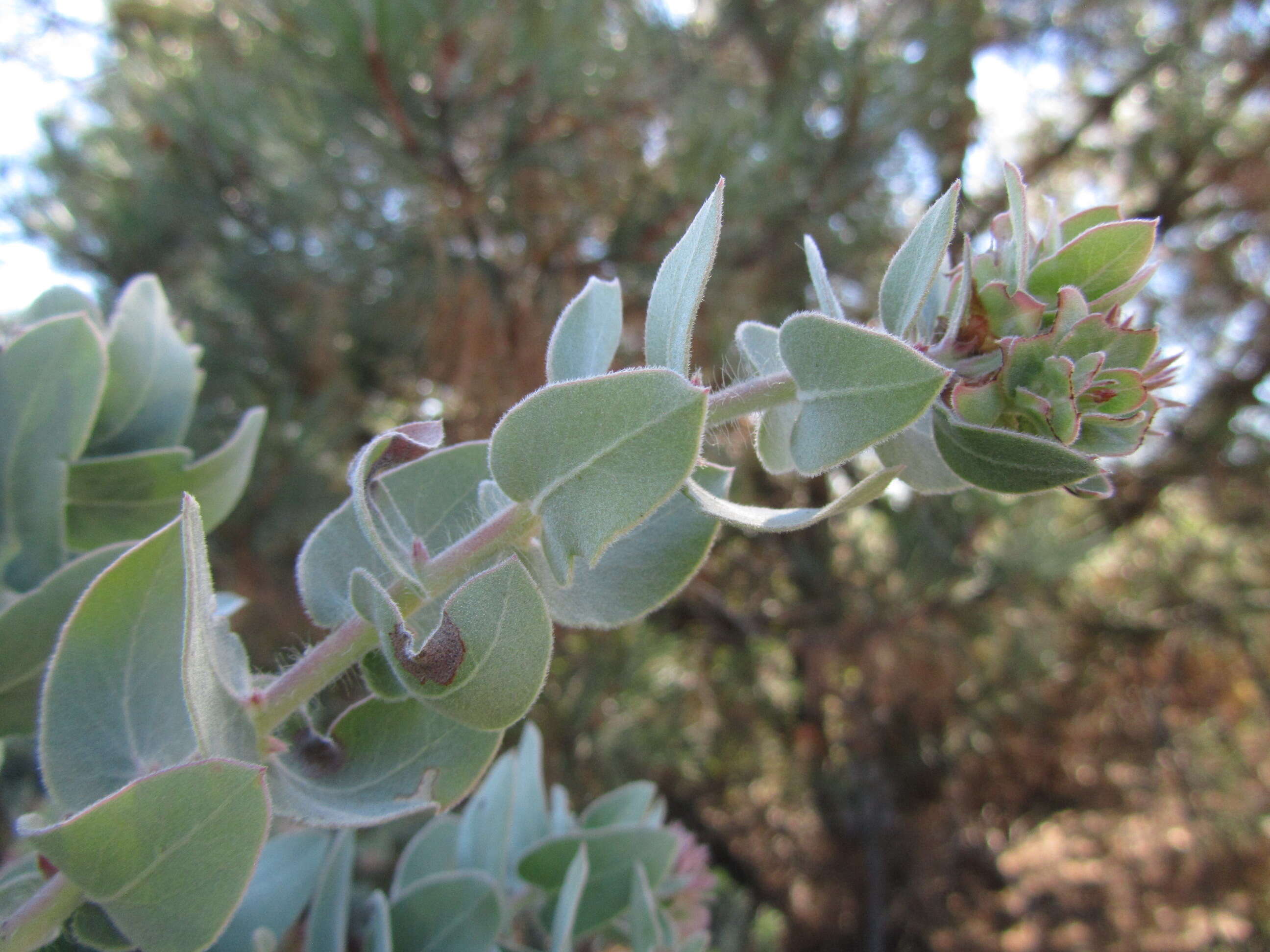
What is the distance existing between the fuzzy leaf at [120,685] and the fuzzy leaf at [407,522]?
0.05m

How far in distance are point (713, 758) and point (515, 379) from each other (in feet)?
3.91

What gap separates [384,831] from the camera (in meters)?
1.28

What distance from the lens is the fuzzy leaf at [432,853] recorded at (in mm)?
573

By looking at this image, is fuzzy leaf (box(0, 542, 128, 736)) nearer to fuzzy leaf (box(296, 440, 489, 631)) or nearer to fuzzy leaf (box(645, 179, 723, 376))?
fuzzy leaf (box(296, 440, 489, 631))

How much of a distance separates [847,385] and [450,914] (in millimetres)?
379

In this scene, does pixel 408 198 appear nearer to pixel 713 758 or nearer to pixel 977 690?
pixel 713 758

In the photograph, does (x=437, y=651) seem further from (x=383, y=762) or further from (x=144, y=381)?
(x=144, y=381)

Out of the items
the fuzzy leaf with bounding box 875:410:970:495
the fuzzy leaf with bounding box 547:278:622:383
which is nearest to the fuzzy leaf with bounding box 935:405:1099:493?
the fuzzy leaf with bounding box 875:410:970:495

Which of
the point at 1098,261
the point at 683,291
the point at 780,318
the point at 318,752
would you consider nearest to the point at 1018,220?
the point at 1098,261

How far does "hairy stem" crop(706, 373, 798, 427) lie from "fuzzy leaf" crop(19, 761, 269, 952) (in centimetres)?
21

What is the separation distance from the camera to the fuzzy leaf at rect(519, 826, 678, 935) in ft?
1.77

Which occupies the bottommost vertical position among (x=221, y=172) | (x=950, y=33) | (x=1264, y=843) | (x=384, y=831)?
(x=1264, y=843)

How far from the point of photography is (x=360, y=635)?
329 millimetres

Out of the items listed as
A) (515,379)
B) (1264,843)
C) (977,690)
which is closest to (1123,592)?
(977,690)
